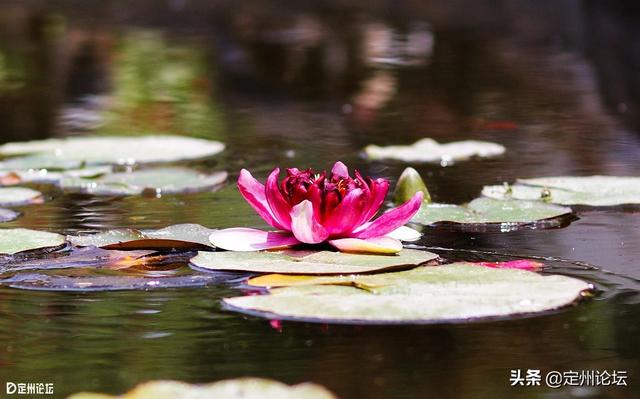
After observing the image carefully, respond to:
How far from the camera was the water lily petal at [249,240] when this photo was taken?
97.1 inches

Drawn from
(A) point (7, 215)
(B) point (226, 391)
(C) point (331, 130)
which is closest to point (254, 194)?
(A) point (7, 215)

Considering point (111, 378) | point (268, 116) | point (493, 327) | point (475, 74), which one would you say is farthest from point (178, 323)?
point (475, 74)

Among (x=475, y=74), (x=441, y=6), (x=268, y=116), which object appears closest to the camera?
(x=268, y=116)

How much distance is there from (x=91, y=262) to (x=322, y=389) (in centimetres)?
90

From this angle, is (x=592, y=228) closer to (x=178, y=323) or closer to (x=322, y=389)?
(x=178, y=323)

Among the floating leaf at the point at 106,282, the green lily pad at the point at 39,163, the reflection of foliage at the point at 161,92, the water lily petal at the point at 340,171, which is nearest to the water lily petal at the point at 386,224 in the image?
the water lily petal at the point at 340,171

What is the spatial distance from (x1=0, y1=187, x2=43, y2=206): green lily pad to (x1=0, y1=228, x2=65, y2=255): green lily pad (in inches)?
23.8

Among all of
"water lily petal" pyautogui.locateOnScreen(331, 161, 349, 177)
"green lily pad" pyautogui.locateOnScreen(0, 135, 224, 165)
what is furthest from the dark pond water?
"water lily petal" pyautogui.locateOnScreen(331, 161, 349, 177)

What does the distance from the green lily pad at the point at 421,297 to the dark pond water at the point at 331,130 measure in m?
0.03

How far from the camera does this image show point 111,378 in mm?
1824

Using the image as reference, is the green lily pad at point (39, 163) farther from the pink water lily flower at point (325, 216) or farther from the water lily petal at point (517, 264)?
the water lily petal at point (517, 264)

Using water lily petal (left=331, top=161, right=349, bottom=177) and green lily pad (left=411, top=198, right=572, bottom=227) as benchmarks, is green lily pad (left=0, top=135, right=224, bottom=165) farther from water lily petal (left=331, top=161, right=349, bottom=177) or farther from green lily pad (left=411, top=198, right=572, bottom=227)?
water lily petal (left=331, top=161, right=349, bottom=177)

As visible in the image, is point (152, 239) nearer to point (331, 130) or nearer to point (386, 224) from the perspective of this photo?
point (386, 224)

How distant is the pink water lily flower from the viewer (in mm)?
2414
